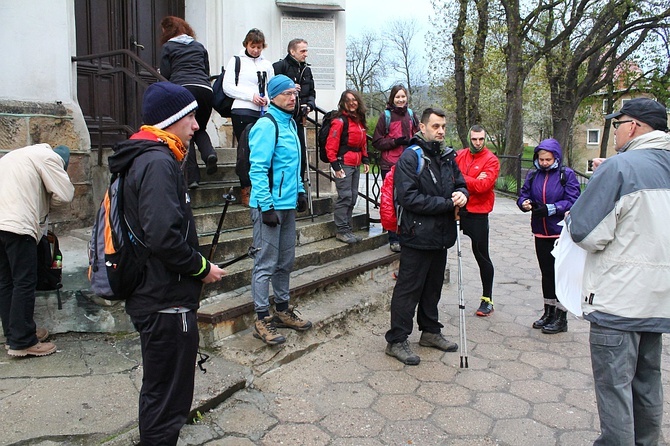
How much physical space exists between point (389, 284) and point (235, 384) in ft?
8.56

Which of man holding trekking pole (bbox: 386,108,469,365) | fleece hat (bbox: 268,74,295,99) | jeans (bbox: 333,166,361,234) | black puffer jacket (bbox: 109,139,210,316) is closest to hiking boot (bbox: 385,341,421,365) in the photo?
man holding trekking pole (bbox: 386,108,469,365)

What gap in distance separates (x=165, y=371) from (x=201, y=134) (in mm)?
3401

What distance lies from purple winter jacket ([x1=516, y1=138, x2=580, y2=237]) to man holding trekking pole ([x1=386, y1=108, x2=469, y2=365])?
3.16ft

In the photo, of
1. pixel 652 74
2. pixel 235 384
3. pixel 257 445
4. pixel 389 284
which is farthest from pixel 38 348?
pixel 652 74

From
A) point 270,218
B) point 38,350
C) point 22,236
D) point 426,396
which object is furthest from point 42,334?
point 426,396

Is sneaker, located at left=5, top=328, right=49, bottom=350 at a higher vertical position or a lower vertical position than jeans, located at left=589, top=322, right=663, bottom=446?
lower

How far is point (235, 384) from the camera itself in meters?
3.82

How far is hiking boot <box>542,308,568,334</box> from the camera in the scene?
520 cm

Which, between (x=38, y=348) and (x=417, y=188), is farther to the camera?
(x=417, y=188)

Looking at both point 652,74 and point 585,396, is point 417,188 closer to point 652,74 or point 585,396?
point 585,396

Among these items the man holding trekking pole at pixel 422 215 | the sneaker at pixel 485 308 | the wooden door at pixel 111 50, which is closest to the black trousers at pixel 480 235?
the sneaker at pixel 485 308

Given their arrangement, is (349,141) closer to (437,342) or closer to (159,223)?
(437,342)

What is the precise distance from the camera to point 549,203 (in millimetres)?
5051

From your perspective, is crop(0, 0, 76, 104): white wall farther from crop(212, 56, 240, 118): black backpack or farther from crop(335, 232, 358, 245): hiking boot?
crop(335, 232, 358, 245): hiking boot
